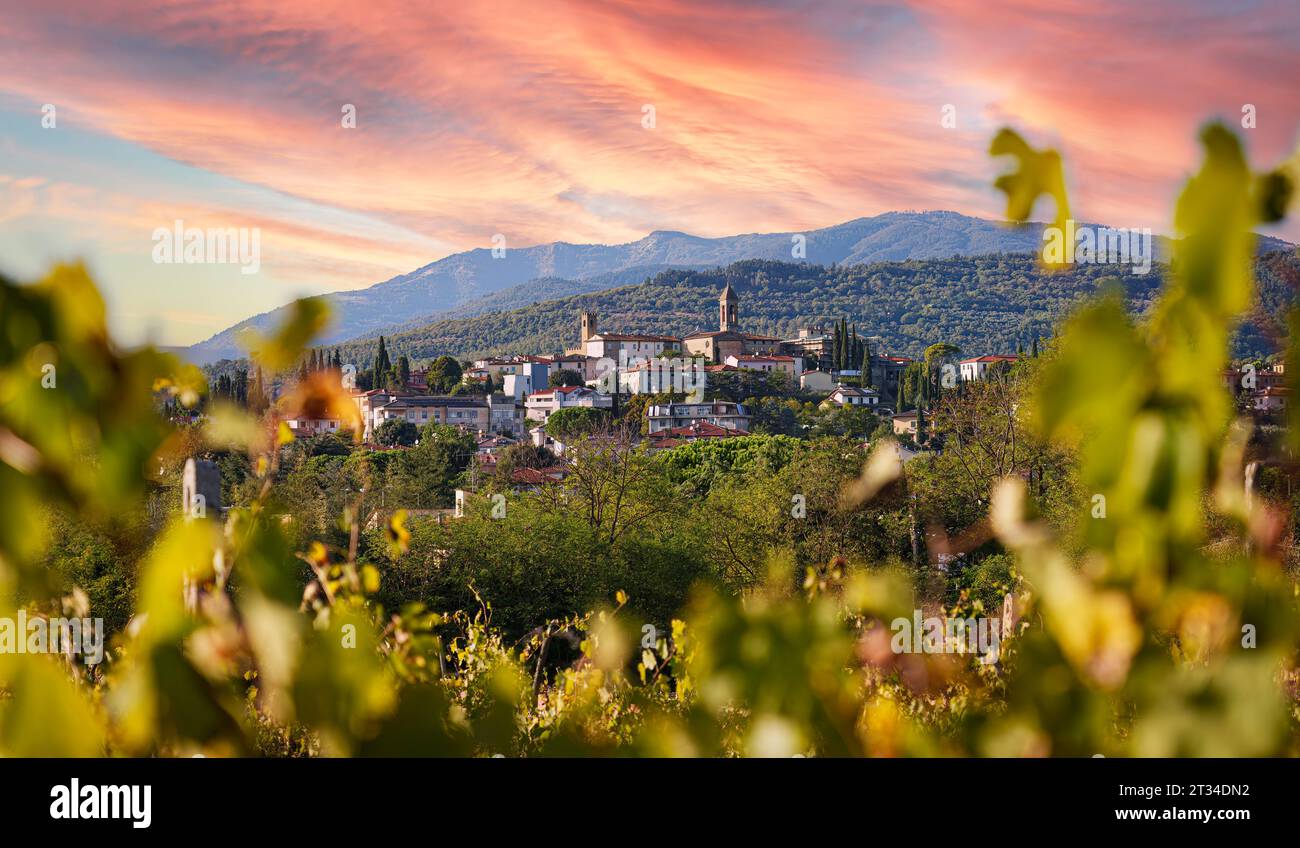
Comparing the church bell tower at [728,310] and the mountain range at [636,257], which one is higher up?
the mountain range at [636,257]

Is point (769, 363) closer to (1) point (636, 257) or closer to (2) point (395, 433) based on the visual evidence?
(2) point (395, 433)

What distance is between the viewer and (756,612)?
1.61 feet

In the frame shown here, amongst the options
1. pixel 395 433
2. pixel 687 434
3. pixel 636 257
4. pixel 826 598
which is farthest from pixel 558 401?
pixel 636 257

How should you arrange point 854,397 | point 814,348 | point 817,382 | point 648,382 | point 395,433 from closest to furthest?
point 395,433 → point 854,397 → point 648,382 → point 817,382 → point 814,348

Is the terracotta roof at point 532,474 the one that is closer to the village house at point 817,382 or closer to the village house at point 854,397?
the village house at point 854,397

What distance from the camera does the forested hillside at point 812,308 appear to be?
58.9m

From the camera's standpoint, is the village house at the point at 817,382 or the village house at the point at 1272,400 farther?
the village house at the point at 817,382

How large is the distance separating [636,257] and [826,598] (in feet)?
455

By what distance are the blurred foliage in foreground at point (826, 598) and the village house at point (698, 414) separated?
3800 centimetres

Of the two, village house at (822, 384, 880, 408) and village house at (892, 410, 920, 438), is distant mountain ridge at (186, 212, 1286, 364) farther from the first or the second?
village house at (892, 410, 920, 438)

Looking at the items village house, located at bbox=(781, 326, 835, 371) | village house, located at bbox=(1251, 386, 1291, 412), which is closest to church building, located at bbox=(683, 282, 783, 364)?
village house, located at bbox=(781, 326, 835, 371)

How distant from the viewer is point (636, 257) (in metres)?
137

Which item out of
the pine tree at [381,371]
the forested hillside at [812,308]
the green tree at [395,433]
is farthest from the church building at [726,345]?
the green tree at [395,433]
